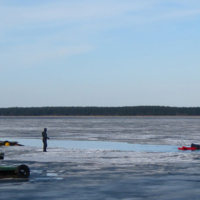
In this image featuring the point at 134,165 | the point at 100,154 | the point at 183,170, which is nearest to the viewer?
the point at 183,170

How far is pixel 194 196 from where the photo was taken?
11625 mm

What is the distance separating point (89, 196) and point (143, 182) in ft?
9.41

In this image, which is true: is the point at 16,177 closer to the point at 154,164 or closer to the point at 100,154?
the point at 154,164

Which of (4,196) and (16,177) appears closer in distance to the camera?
(4,196)

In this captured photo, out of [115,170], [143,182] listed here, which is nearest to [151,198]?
[143,182]

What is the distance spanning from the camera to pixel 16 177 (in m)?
15.1

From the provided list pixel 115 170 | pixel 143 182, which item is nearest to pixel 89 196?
pixel 143 182

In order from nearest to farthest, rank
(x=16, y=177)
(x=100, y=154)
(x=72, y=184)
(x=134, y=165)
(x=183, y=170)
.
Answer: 1. (x=72, y=184)
2. (x=16, y=177)
3. (x=183, y=170)
4. (x=134, y=165)
5. (x=100, y=154)

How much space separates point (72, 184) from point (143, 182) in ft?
7.91

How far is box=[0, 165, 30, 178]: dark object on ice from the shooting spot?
14984 mm

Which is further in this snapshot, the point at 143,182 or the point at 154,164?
the point at 154,164

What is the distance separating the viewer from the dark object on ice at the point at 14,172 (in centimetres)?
1498

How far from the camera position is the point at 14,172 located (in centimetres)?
1506

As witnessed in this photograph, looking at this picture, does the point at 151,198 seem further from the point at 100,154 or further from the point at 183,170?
the point at 100,154
